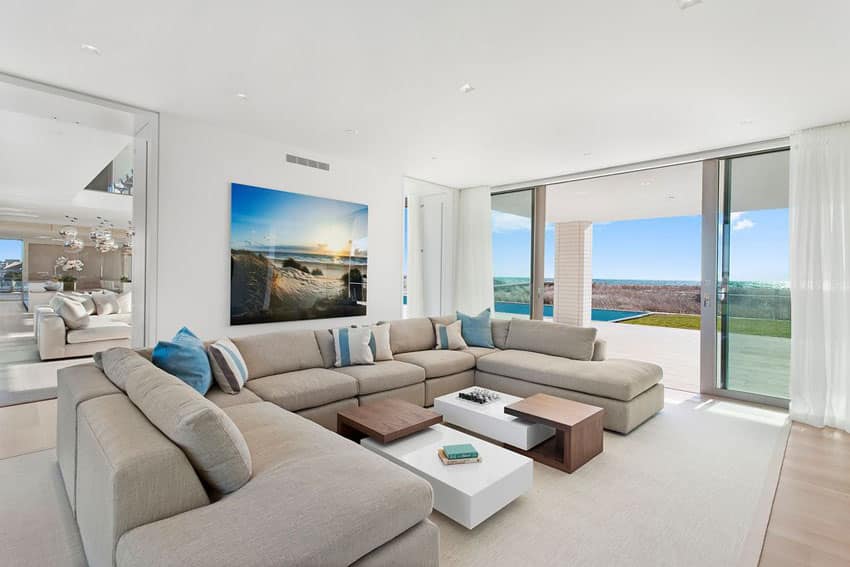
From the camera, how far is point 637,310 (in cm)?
1338

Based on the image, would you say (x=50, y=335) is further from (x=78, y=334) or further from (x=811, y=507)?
(x=811, y=507)

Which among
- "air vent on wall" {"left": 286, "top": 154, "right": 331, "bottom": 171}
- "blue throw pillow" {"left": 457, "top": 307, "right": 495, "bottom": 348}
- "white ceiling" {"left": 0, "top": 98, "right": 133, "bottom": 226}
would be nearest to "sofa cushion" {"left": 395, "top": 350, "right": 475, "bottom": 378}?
"blue throw pillow" {"left": 457, "top": 307, "right": 495, "bottom": 348}

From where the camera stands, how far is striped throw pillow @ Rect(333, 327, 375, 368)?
3.73 meters

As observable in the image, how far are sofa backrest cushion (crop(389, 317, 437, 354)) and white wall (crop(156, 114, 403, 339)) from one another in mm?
1029

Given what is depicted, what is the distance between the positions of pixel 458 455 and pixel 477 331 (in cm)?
266

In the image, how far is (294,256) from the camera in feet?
15.1

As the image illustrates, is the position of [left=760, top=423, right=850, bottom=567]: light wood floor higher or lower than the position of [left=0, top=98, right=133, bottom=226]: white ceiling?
lower

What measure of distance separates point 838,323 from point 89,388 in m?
5.48

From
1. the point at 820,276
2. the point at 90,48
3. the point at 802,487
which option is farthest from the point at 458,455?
the point at 820,276

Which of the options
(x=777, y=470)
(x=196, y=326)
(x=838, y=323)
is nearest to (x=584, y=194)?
(x=838, y=323)

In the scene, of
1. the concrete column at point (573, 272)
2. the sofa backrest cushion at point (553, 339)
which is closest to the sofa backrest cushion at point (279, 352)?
the sofa backrest cushion at point (553, 339)

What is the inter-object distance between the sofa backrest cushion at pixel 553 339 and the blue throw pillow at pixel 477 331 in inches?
9.2

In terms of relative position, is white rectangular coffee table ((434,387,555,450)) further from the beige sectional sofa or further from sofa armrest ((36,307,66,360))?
sofa armrest ((36,307,66,360))

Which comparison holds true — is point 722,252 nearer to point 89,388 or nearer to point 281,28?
point 281,28
